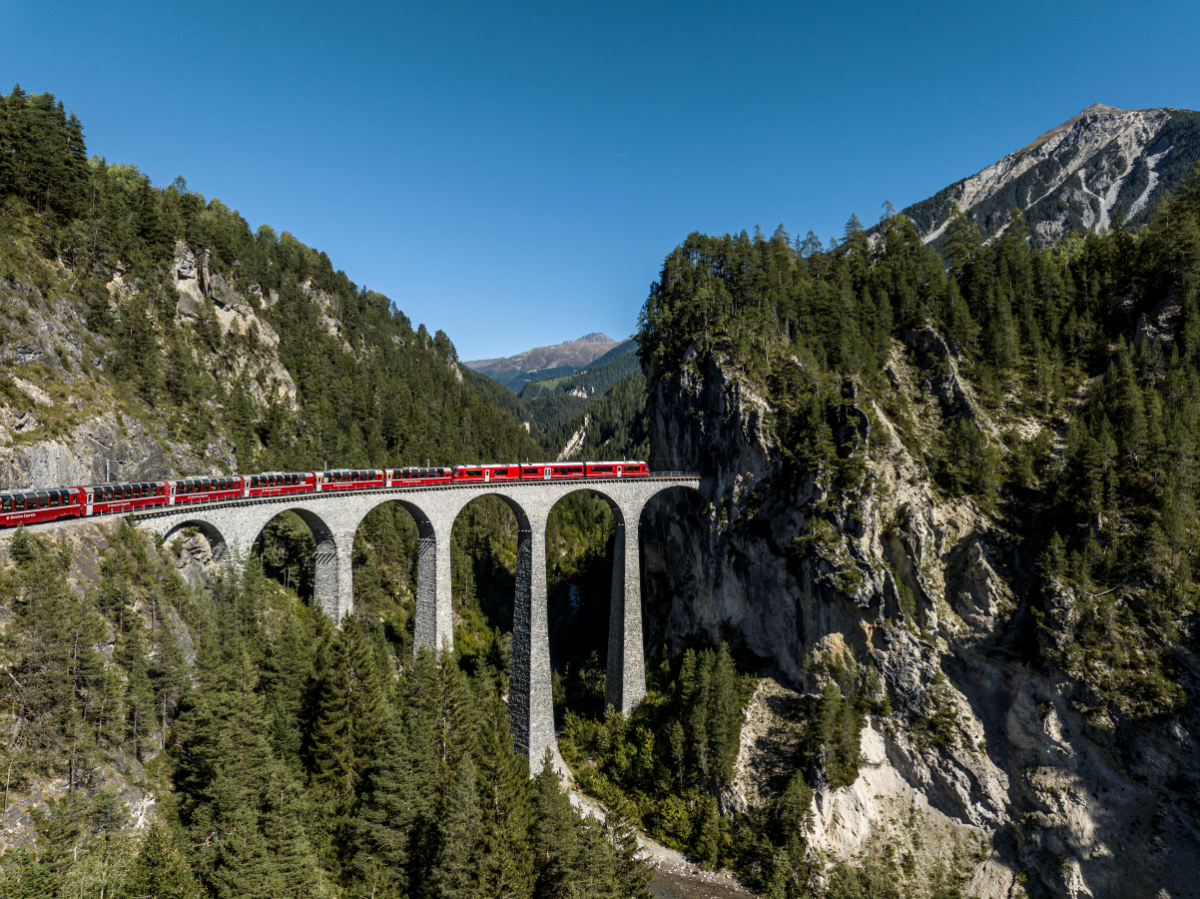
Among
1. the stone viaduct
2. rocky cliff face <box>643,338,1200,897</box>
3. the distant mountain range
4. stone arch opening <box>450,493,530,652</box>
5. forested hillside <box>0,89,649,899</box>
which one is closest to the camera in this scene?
forested hillside <box>0,89,649,899</box>

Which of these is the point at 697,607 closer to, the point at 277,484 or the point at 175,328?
the point at 277,484

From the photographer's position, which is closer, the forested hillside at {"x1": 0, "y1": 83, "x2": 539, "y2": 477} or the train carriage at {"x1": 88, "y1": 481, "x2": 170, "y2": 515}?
the train carriage at {"x1": 88, "y1": 481, "x2": 170, "y2": 515}

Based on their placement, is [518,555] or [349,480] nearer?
[349,480]

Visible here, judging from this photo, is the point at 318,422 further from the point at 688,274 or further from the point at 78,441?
the point at 688,274

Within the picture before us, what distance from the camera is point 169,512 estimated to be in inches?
1348

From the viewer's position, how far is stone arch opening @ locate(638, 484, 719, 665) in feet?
187

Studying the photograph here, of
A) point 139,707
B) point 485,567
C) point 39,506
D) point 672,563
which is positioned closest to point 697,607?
point 672,563


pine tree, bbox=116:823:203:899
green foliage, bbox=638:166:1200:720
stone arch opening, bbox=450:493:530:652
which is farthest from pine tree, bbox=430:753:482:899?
stone arch opening, bbox=450:493:530:652

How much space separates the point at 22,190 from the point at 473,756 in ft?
221

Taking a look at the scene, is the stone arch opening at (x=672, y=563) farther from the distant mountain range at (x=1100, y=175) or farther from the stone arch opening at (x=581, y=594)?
the distant mountain range at (x=1100, y=175)

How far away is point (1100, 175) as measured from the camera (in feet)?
570

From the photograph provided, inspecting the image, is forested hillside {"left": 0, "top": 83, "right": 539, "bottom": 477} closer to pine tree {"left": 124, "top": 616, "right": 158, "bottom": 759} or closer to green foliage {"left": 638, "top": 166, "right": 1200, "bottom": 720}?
pine tree {"left": 124, "top": 616, "right": 158, "bottom": 759}

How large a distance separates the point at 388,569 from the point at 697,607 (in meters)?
38.0

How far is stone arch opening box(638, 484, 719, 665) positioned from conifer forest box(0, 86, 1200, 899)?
488 mm
